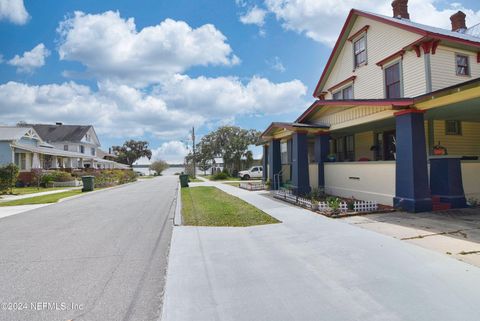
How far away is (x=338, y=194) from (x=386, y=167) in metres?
3.41

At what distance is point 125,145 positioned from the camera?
8044cm

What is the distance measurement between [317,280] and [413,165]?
21.2 ft

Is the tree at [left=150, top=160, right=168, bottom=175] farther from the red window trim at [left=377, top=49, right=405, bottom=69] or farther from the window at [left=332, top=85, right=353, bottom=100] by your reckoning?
A: the red window trim at [left=377, top=49, right=405, bottom=69]

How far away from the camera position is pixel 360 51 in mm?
15711

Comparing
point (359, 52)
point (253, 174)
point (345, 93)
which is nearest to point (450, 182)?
point (345, 93)

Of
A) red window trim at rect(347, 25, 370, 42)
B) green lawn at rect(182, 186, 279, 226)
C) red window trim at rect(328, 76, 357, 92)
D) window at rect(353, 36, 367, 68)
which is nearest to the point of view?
green lawn at rect(182, 186, 279, 226)

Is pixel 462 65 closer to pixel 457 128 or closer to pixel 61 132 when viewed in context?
pixel 457 128

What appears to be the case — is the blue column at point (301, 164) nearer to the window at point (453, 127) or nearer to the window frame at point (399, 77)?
the window frame at point (399, 77)

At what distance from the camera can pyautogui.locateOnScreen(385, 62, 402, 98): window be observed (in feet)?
42.6

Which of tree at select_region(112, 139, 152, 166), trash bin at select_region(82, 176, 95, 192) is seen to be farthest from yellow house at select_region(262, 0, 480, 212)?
tree at select_region(112, 139, 152, 166)

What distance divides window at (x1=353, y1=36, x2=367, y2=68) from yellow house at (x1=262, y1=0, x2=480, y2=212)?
0.05 metres

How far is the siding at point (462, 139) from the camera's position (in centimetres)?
1184

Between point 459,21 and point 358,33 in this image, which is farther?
point 459,21

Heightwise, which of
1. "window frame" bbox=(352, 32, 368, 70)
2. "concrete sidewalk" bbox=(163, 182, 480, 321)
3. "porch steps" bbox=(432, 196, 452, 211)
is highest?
"window frame" bbox=(352, 32, 368, 70)
